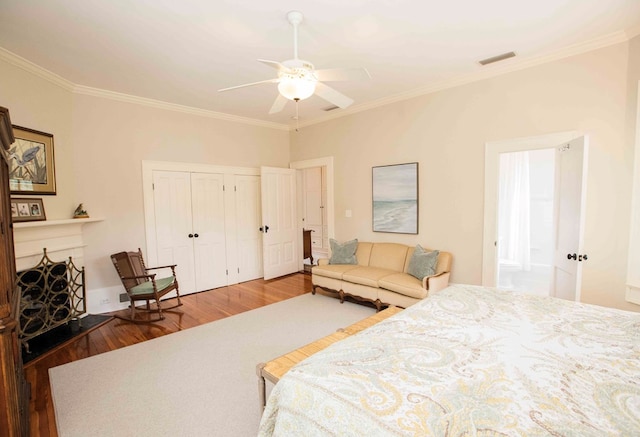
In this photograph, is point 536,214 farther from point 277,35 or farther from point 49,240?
point 49,240

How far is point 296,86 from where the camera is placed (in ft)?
7.01

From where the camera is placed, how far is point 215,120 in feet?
16.5

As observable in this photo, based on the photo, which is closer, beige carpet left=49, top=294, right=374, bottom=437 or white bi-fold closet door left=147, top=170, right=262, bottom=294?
beige carpet left=49, top=294, right=374, bottom=437

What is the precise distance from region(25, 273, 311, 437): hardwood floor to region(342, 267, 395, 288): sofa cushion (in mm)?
1038

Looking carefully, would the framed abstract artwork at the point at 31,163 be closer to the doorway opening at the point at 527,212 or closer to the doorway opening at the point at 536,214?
the doorway opening at the point at 536,214

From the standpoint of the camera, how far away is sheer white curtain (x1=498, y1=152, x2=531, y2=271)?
609cm

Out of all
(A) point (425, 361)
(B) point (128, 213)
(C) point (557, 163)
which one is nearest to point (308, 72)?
(A) point (425, 361)

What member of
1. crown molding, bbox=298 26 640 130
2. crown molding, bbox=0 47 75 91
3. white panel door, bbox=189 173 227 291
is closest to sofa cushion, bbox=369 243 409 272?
crown molding, bbox=298 26 640 130

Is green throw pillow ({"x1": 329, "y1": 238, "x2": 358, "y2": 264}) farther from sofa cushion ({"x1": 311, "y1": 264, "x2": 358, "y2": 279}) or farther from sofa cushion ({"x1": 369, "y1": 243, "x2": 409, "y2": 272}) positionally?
sofa cushion ({"x1": 369, "y1": 243, "x2": 409, "y2": 272})

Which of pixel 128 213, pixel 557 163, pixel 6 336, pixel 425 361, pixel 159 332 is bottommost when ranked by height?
pixel 159 332

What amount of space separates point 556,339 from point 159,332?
12.1ft

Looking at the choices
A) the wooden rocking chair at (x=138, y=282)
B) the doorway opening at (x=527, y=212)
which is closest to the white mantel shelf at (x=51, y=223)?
the wooden rocking chair at (x=138, y=282)

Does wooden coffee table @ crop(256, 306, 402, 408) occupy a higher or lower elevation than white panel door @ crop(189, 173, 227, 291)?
lower

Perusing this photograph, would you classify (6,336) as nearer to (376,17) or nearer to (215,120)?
(376,17)
